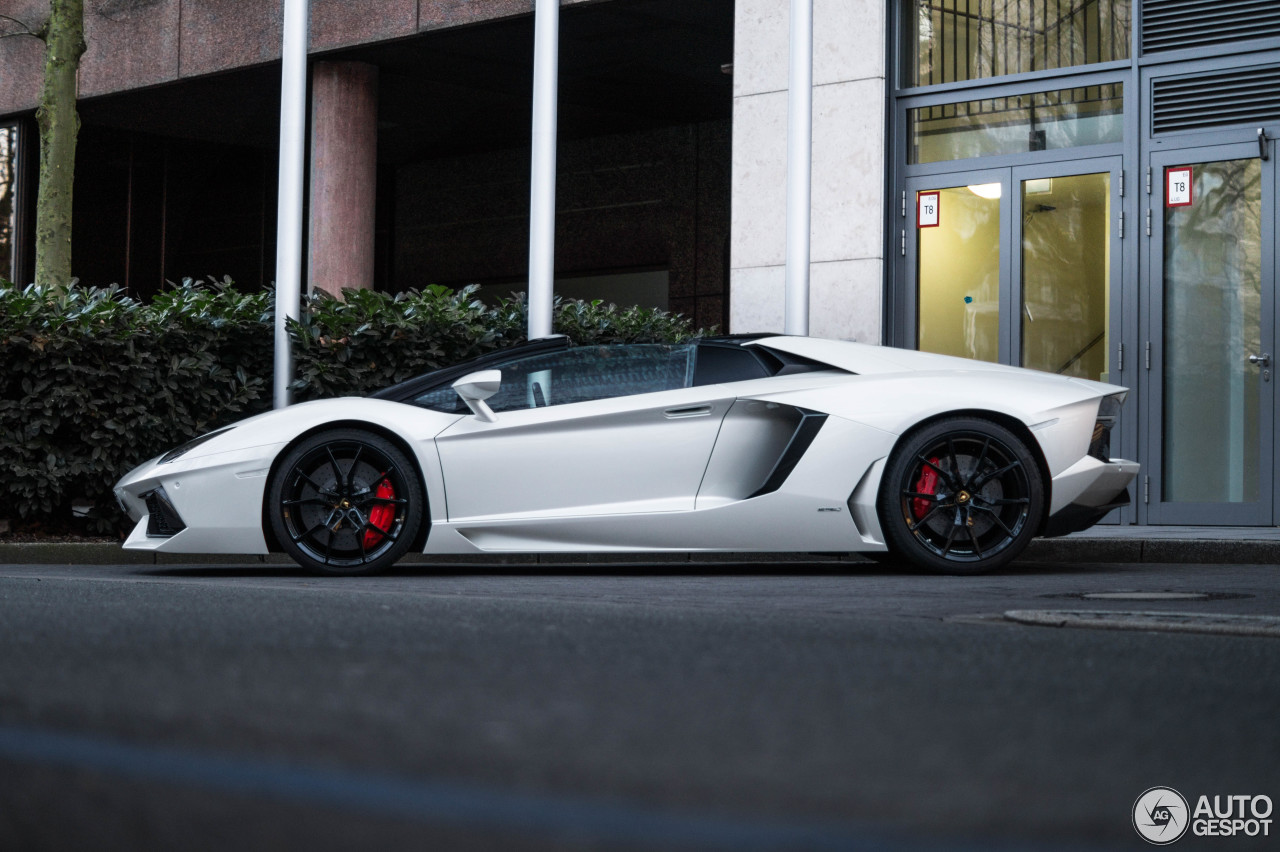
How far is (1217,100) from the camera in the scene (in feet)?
34.9

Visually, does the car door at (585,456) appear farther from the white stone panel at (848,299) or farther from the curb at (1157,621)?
the white stone panel at (848,299)

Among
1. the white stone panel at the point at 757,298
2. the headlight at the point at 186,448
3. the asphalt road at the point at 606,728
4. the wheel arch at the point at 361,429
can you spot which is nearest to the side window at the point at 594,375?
the wheel arch at the point at 361,429

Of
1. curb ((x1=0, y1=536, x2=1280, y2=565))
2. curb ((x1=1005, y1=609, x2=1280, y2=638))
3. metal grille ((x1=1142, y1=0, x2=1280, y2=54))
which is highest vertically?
metal grille ((x1=1142, y1=0, x2=1280, y2=54))

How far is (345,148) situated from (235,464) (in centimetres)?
970

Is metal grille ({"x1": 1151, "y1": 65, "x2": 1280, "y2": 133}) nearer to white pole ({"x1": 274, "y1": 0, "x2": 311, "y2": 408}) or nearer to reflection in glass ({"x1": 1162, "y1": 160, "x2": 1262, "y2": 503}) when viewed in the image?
reflection in glass ({"x1": 1162, "y1": 160, "x2": 1262, "y2": 503})

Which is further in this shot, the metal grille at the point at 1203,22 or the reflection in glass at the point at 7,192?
the reflection in glass at the point at 7,192

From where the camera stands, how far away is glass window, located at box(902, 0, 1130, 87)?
11195mm

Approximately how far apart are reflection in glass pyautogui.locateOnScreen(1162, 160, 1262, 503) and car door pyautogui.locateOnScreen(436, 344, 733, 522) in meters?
5.21

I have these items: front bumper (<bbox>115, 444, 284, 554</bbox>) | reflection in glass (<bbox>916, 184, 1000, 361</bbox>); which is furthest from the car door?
reflection in glass (<bbox>916, 184, 1000, 361</bbox>)

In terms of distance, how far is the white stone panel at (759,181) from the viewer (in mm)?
12148

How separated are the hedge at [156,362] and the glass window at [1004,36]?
4119 millimetres

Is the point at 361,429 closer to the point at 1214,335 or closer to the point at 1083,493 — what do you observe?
the point at 1083,493

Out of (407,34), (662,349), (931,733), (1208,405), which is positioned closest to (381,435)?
(662,349)

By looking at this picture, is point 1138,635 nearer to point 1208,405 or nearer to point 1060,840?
point 1060,840
